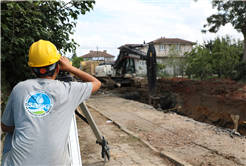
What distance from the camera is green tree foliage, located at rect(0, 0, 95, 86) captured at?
3.75 meters

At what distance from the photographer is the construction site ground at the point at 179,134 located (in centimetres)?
434

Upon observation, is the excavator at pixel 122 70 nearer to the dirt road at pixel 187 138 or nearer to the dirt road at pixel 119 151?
the dirt road at pixel 187 138

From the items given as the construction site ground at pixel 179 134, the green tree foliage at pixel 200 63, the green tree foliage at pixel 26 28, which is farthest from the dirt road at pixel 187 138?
the green tree foliage at pixel 200 63

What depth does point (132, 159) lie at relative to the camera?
433 cm

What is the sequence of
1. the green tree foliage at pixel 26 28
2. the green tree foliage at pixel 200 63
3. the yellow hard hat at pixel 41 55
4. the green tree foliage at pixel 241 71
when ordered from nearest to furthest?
the yellow hard hat at pixel 41 55 → the green tree foliage at pixel 26 28 → the green tree foliage at pixel 241 71 → the green tree foliage at pixel 200 63

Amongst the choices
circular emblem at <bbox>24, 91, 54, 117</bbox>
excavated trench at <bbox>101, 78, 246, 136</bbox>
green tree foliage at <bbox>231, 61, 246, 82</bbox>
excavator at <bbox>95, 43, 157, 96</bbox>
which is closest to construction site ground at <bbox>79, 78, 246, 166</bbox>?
excavated trench at <bbox>101, 78, 246, 136</bbox>

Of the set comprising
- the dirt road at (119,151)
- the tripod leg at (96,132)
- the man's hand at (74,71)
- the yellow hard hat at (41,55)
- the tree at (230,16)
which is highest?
the tree at (230,16)

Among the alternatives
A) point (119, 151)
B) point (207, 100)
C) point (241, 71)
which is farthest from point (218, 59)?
point (119, 151)

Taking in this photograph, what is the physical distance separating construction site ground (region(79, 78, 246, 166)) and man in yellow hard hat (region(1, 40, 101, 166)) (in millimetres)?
2681

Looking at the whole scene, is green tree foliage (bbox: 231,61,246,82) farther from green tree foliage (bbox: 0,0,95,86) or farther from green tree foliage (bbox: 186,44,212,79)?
green tree foliage (bbox: 0,0,95,86)

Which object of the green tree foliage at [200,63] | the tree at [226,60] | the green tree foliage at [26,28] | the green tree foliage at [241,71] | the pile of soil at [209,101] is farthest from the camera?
the green tree foliage at [200,63]

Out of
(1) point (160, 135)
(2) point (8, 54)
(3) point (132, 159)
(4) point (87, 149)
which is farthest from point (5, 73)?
(1) point (160, 135)

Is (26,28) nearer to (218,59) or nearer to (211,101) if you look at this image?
(211,101)

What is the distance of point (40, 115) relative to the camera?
1.54 metres
